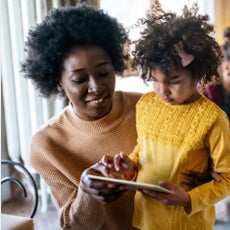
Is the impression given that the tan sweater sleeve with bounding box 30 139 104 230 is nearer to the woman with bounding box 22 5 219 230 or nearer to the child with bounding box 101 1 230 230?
the woman with bounding box 22 5 219 230

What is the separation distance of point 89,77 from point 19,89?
5.50 feet

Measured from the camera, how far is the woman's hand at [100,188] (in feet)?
3.55

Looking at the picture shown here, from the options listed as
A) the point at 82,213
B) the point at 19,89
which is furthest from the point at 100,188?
the point at 19,89

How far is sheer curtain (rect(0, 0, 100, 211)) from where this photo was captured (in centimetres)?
273

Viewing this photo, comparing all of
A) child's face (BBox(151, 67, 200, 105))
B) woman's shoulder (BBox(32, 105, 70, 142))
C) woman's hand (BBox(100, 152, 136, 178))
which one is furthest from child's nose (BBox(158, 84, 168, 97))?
woman's shoulder (BBox(32, 105, 70, 142))

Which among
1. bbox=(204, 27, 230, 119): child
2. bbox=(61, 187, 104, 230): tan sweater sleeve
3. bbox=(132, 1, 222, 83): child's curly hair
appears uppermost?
bbox=(132, 1, 222, 83): child's curly hair

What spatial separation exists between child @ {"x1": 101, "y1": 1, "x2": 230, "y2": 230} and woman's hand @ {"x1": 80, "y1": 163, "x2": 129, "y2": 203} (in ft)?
0.10

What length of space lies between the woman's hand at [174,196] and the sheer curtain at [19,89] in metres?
1.75

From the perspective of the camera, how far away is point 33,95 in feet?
9.34

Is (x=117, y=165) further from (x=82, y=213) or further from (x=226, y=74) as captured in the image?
(x=226, y=74)

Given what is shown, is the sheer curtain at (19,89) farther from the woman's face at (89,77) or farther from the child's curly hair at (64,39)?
the woman's face at (89,77)

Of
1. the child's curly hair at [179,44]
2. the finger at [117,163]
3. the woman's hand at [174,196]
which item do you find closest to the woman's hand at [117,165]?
the finger at [117,163]

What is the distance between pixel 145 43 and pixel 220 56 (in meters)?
0.21

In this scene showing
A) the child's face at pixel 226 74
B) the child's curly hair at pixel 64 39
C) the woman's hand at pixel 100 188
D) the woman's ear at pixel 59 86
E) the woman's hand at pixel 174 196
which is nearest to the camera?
the woman's hand at pixel 174 196
